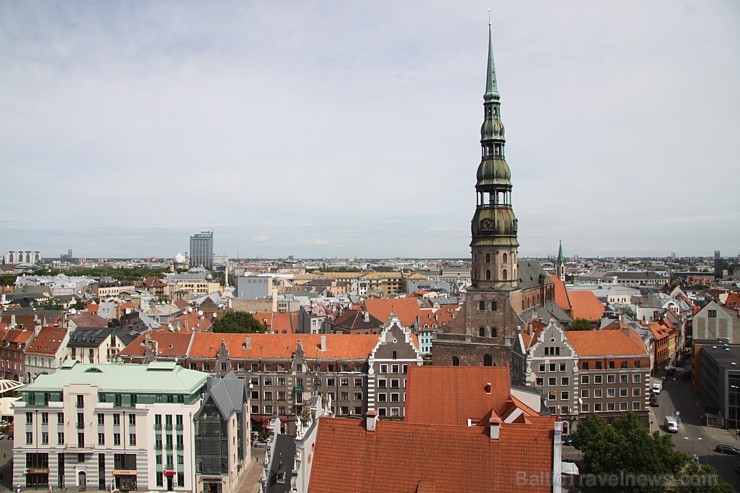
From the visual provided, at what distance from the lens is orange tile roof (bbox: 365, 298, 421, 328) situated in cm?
12888

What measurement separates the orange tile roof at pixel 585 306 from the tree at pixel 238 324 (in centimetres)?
6215

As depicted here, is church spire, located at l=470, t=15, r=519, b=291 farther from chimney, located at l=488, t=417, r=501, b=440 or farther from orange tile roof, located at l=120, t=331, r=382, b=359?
chimney, located at l=488, t=417, r=501, b=440

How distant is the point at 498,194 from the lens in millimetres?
A: 80250

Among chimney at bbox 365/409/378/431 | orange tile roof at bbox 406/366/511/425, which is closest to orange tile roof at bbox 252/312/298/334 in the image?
orange tile roof at bbox 406/366/511/425

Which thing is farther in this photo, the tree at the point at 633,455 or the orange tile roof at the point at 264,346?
the orange tile roof at the point at 264,346

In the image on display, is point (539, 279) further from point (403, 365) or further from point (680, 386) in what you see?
point (403, 365)

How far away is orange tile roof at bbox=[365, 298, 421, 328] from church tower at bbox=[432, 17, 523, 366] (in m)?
45.7

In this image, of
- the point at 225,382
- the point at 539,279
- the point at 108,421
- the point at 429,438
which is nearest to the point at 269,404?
the point at 225,382

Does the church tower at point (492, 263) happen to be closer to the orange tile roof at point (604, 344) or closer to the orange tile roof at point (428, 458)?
the orange tile roof at point (604, 344)

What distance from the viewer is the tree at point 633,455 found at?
139ft

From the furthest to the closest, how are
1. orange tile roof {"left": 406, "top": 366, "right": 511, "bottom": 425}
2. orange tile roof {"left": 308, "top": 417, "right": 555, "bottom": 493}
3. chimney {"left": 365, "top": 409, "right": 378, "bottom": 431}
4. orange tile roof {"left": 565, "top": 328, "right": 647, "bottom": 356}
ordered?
orange tile roof {"left": 565, "top": 328, "right": 647, "bottom": 356} → orange tile roof {"left": 406, "top": 366, "right": 511, "bottom": 425} → chimney {"left": 365, "top": 409, "right": 378, "bottom": 431} → orange tile roof {"left": 308, "top": 417, "right": 555, "bottom": 493}

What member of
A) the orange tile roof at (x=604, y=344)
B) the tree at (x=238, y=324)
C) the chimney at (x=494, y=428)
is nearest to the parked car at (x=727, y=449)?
the orange tile roof at (x=604, y=344)

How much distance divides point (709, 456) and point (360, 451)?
150 feet

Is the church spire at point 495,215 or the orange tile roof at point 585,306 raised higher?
the church spire at point 495,215
